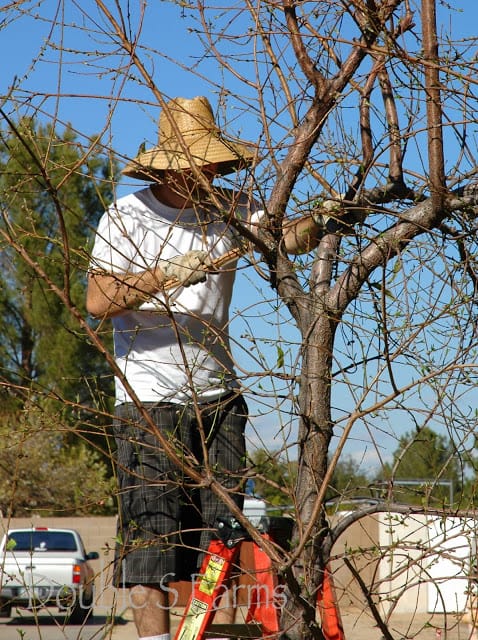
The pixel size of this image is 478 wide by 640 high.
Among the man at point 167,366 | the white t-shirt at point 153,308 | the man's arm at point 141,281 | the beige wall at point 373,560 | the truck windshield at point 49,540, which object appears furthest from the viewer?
the truck windshield at point 49,540

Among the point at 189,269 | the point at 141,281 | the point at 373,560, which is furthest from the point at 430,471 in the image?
the point at 141,281

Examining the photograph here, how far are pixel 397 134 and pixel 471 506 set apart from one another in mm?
860

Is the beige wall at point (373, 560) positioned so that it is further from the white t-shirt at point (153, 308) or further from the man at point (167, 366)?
the white t-shirt at point (153, 308)

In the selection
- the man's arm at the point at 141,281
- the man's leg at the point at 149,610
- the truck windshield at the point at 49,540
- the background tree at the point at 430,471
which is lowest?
the man's leg at the point at 149,610

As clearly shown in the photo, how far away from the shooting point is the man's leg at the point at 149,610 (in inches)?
106

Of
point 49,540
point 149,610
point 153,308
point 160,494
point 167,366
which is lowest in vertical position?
point 149,610

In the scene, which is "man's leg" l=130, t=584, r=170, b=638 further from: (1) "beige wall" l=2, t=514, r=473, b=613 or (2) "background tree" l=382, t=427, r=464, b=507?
(2) "background tree" l=382, t=427, r=464, b=507

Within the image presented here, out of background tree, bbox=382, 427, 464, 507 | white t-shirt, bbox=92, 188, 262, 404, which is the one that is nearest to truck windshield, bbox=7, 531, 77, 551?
white t-shirt, bbox=92, 188, 262, 404

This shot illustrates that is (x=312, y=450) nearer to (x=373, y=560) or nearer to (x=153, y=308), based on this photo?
(x=373, y=560)

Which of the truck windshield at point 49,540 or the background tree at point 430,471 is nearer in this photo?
the background tree at point 430,471

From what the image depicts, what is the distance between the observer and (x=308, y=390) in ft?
7.39

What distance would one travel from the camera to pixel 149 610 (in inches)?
107

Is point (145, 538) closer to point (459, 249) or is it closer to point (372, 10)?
point (459, 249)

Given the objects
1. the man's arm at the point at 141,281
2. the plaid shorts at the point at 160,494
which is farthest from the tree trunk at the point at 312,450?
the plaid shorts at the point at 160,494
